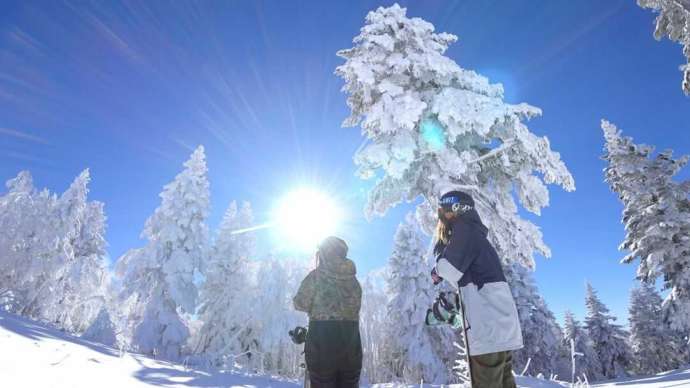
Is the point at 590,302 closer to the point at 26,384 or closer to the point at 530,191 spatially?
the point at 530,191

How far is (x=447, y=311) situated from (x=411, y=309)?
814 inches

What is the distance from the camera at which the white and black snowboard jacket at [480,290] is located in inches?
105

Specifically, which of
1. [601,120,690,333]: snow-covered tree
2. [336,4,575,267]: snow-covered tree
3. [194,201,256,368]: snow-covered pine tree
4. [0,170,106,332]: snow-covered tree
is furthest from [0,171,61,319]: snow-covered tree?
[601,120,690,333]: snow-covered tree

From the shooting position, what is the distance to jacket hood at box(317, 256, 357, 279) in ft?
13.2

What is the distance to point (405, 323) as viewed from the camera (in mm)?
22344

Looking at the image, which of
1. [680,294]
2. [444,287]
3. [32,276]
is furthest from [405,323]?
[32,276]

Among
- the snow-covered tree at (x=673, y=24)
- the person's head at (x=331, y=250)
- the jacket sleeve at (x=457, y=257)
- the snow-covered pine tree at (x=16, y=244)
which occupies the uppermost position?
the snow-covered tree at (x=673, y=24)

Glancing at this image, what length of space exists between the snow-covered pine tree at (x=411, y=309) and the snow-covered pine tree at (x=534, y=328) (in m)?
6.87

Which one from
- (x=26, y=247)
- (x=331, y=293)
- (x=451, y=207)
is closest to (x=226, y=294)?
(x=26, y=247)

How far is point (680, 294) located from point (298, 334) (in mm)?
20442

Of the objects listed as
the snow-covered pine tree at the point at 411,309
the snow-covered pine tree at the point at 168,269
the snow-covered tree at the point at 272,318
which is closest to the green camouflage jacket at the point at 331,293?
the snow-covered pine tree at the point at 168,269

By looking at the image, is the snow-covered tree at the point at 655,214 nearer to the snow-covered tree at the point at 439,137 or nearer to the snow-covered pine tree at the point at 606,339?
the snow-covered tree at the point at 439,137

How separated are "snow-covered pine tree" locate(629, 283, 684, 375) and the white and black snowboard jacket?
38.5 meters

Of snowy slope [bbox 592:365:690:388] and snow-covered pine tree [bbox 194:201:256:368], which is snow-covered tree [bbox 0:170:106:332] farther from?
snowy slope [bbox 592:365:690:388]
